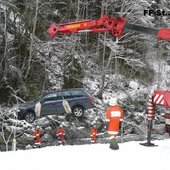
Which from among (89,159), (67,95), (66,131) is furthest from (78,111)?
(89,159)

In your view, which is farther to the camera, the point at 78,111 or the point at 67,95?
the point at 78,111

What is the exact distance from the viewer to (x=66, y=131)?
75.5 feet

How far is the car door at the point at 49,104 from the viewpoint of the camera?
23075 mm

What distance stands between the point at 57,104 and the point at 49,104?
1.67 ft

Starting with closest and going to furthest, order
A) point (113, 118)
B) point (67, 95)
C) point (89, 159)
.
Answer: point (89, 159), point (113, 118), point (67, 95)

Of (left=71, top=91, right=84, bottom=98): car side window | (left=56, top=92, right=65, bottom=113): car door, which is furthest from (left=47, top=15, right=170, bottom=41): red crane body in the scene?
(left=71, top=91, right=84, bottom=98): car side window

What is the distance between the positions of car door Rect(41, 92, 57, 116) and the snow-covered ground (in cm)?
1347

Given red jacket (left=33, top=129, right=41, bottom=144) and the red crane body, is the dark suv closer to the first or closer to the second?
red jacket (left=33, top=129, right=41, bottom=144)

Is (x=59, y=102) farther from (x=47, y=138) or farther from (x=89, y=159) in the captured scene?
(x=89, y=159)

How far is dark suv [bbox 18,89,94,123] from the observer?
22.6 metres

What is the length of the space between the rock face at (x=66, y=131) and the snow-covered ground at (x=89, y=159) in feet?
37.1

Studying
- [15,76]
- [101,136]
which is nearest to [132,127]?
[101,136]

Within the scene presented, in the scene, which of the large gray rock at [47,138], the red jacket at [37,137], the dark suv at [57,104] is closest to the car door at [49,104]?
the dark suv at [57,104]

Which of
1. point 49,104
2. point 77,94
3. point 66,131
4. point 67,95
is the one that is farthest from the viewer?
point 77,94
